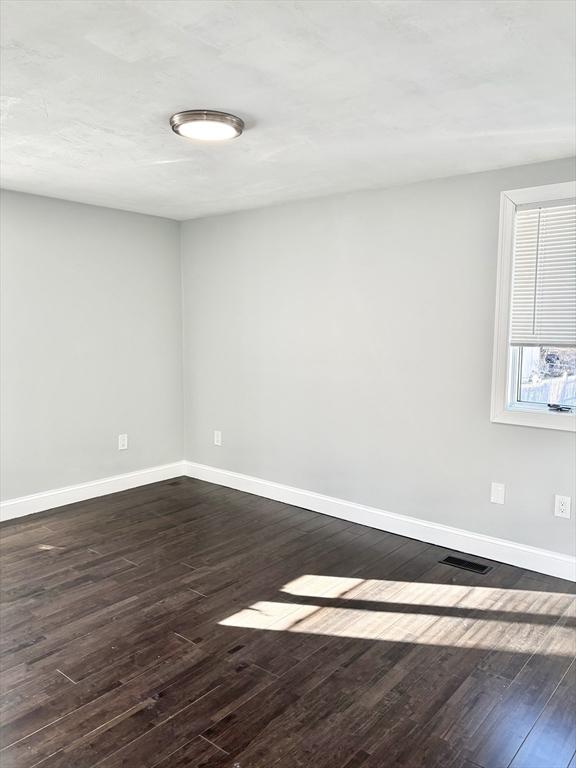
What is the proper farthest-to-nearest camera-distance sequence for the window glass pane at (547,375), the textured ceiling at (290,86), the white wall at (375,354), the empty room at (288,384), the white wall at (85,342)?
the white wall at (85,342), the white wall at (375,354), the window glass pane at (547,375), the empty room at (288,384), the textured ceiling at (290,86)

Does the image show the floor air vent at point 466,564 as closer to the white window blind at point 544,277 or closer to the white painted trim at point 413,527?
the white painted trim at point 413,527

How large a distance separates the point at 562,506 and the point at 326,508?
5.49 feet

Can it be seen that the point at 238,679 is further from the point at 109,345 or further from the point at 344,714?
the point at 109,345

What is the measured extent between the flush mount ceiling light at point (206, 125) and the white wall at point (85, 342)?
2.06 metres

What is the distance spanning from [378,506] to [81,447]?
2.41m

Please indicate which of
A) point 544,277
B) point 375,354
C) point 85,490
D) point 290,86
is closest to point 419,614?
point 375,354

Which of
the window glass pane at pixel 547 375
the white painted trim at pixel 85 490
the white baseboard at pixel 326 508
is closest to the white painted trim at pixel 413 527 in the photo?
the white baseboard at pixel 326 508

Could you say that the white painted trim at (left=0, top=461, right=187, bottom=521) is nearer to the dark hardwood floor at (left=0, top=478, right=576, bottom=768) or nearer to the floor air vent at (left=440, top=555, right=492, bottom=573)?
the dark hardwood floor at (left=0, top=478, right=576, bottom=768)

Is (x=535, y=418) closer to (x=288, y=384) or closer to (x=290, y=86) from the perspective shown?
(x=288, y=384)

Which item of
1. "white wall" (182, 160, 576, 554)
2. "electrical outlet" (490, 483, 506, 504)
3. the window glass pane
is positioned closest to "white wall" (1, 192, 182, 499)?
"white wall" (182, 160, 576, 554)

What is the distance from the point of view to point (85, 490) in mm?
4562

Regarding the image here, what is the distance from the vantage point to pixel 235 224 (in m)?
4.71

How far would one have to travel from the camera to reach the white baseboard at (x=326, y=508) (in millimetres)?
3294

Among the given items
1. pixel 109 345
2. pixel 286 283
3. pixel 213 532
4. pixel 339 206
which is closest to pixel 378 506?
pixel 213 532
